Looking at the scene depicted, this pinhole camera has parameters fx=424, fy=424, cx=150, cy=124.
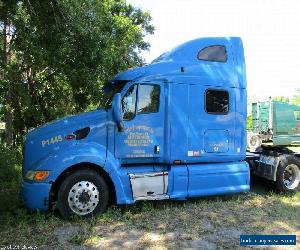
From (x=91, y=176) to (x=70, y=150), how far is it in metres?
0.58

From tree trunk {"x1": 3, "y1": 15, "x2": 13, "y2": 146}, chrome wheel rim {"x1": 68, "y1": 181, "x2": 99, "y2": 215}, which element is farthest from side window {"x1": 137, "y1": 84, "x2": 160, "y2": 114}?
tree trunk {"x1": 3, "y1": 15, "x2": 13, "y2": 146}

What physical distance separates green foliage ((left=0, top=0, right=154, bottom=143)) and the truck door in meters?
2.29

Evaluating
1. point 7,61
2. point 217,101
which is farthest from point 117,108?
point 7,61

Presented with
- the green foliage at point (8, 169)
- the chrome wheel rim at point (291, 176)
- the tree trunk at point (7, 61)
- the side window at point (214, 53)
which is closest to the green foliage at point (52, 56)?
the tree trunk at point (7, 61)

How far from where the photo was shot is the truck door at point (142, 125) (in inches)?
307

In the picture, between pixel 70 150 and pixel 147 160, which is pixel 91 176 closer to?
pixel 70 150

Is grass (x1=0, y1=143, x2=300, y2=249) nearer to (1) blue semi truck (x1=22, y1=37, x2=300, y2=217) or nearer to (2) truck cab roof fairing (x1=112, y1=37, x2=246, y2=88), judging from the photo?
(1) blue semi truck (x1=22, y1=37, x2=300, y2=217)

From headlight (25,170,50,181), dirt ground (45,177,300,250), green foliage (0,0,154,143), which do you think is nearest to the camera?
dirt ground (45,177,300,250)

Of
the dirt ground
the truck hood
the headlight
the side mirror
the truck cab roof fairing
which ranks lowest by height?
the dirt ground

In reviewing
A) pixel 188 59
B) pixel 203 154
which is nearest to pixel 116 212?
pixel 203 154

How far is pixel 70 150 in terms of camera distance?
287 inches

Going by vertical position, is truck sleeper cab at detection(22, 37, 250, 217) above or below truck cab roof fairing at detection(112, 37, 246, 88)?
below

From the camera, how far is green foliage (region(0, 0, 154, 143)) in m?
10.6

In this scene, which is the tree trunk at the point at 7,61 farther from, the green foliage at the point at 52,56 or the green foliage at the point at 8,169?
the green foliage at the point at 8,169
